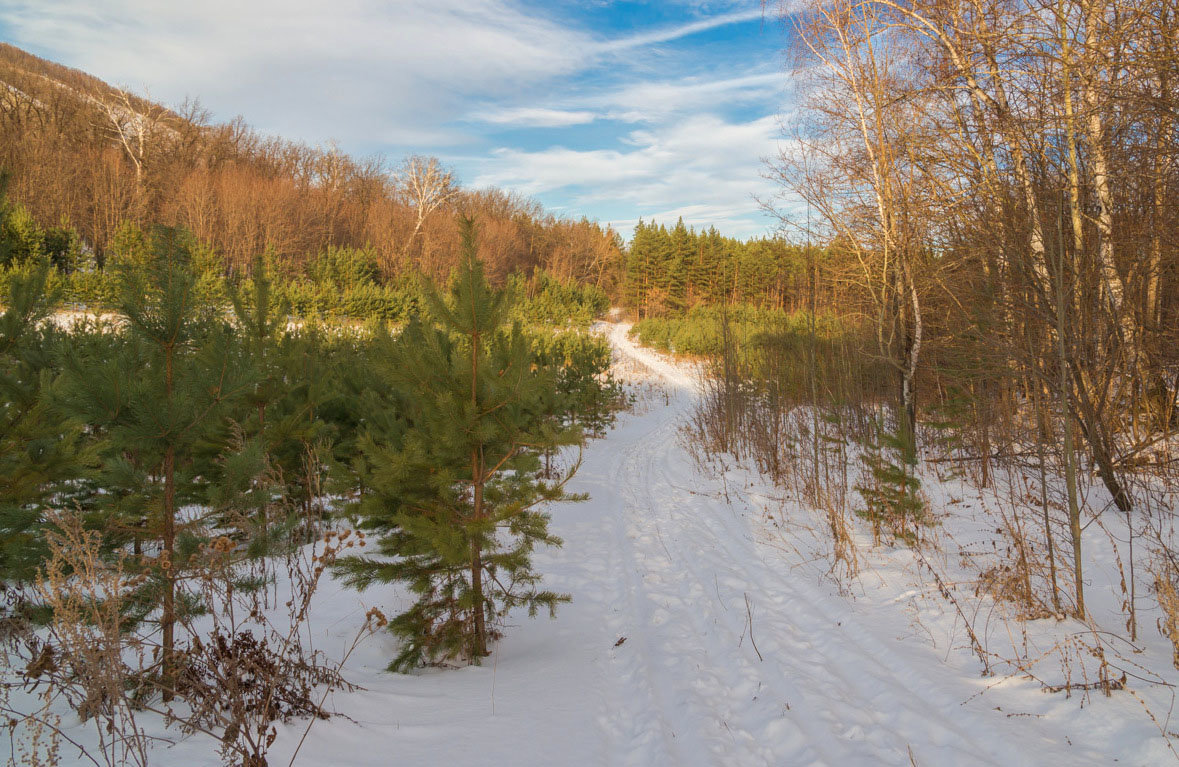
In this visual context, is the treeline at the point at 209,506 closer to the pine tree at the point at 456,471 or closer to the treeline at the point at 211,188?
the pine tree at the point at 456,471

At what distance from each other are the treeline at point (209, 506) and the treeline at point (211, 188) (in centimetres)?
2283

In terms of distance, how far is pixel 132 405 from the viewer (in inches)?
111

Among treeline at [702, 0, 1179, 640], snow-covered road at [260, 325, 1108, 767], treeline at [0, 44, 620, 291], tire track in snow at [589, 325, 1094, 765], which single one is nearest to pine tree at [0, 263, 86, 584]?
snow-covered road at [260, 325, 1108, 767]

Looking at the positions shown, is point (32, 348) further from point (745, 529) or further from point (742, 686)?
point (745, 529)

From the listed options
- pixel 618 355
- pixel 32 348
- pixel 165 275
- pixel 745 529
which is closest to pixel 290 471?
pixel 32 348

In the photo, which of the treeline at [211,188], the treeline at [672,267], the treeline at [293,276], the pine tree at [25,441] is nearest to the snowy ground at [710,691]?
the pine tree at [25,441]

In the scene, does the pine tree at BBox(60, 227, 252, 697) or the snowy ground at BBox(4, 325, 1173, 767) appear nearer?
the pine tree at BBox(60, 227, 252, 697)

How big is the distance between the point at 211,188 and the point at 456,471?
37.8 m

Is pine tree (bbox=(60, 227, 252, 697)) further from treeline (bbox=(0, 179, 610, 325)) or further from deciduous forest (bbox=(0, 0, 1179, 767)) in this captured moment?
treeline (bbox=(0, 179, 610, 325))

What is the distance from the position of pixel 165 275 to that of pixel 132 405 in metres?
0.73

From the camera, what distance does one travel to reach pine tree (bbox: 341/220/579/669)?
12.8 feet

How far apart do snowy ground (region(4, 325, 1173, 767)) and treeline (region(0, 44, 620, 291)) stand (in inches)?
973

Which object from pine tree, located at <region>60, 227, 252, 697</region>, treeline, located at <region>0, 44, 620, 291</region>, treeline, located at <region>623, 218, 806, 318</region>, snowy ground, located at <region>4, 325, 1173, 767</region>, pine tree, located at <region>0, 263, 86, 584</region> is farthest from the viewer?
treeline, located at <region>623, 218, 806, 318</region>

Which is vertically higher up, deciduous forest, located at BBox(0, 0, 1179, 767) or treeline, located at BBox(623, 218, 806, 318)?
treeline, located at BBox(623, 218, 806, 318)
